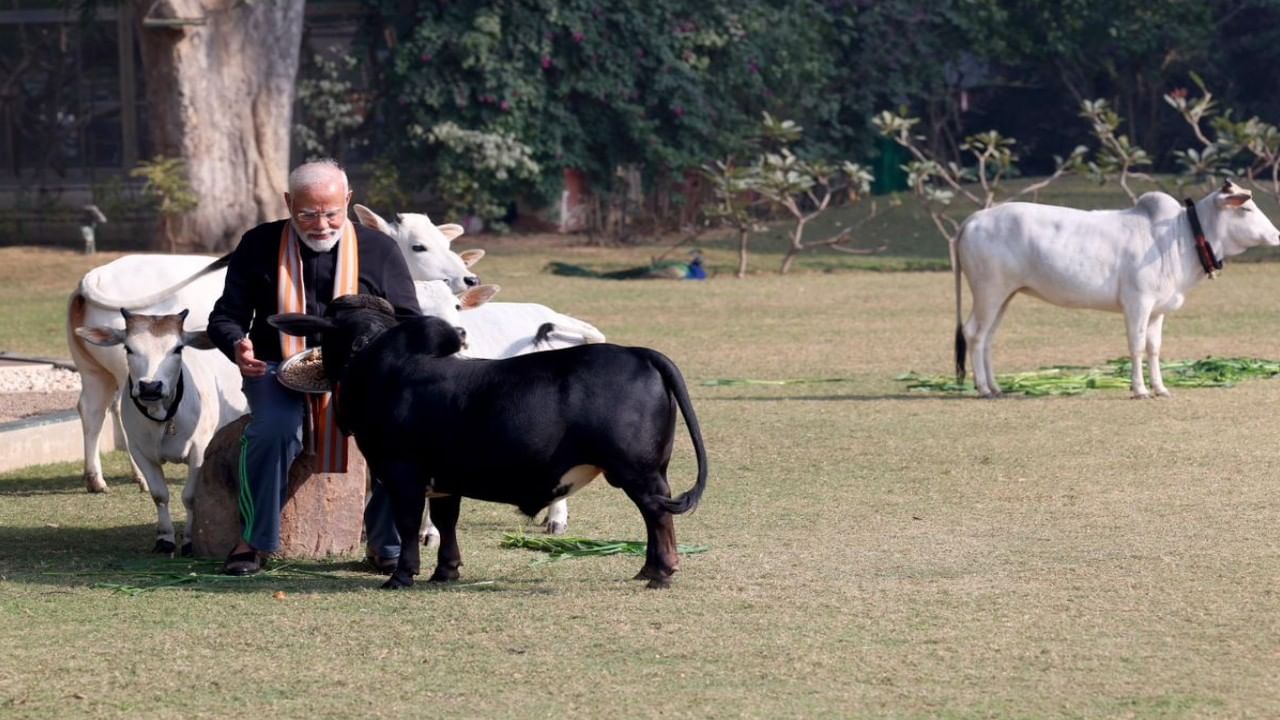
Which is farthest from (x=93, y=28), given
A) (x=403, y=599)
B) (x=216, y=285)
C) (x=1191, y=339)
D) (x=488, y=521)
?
(x=403, y=599)

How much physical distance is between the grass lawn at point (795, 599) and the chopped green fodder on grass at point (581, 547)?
0.32 ft

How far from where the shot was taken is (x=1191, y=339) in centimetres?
1622

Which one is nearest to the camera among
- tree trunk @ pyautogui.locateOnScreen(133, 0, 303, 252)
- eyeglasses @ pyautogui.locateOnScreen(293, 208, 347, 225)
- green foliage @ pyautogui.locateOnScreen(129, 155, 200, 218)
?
eyeglasses @ pyautogui.locateOnScreen(293, 208, 347, 225)

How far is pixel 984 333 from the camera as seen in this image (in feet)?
42.5

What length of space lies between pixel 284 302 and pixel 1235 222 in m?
8.00

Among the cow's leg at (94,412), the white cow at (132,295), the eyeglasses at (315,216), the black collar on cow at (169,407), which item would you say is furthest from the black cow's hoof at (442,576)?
the cow's leg at (94,412)

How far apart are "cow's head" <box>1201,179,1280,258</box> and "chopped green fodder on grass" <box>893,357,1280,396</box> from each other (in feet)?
2.90

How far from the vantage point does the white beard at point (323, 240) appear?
7.12 meters

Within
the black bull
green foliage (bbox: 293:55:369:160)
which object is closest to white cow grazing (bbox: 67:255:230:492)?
the black bull

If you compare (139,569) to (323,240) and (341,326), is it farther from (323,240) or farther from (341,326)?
(323,240)

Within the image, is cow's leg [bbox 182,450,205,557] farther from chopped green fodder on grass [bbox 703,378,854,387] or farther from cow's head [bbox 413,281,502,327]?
chopped green fodder on grass [bbox 703,378,854,387]

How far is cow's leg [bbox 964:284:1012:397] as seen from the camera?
42.2 ft

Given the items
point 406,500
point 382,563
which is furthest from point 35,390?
point 406,500

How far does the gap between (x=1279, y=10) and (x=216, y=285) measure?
25802mm
